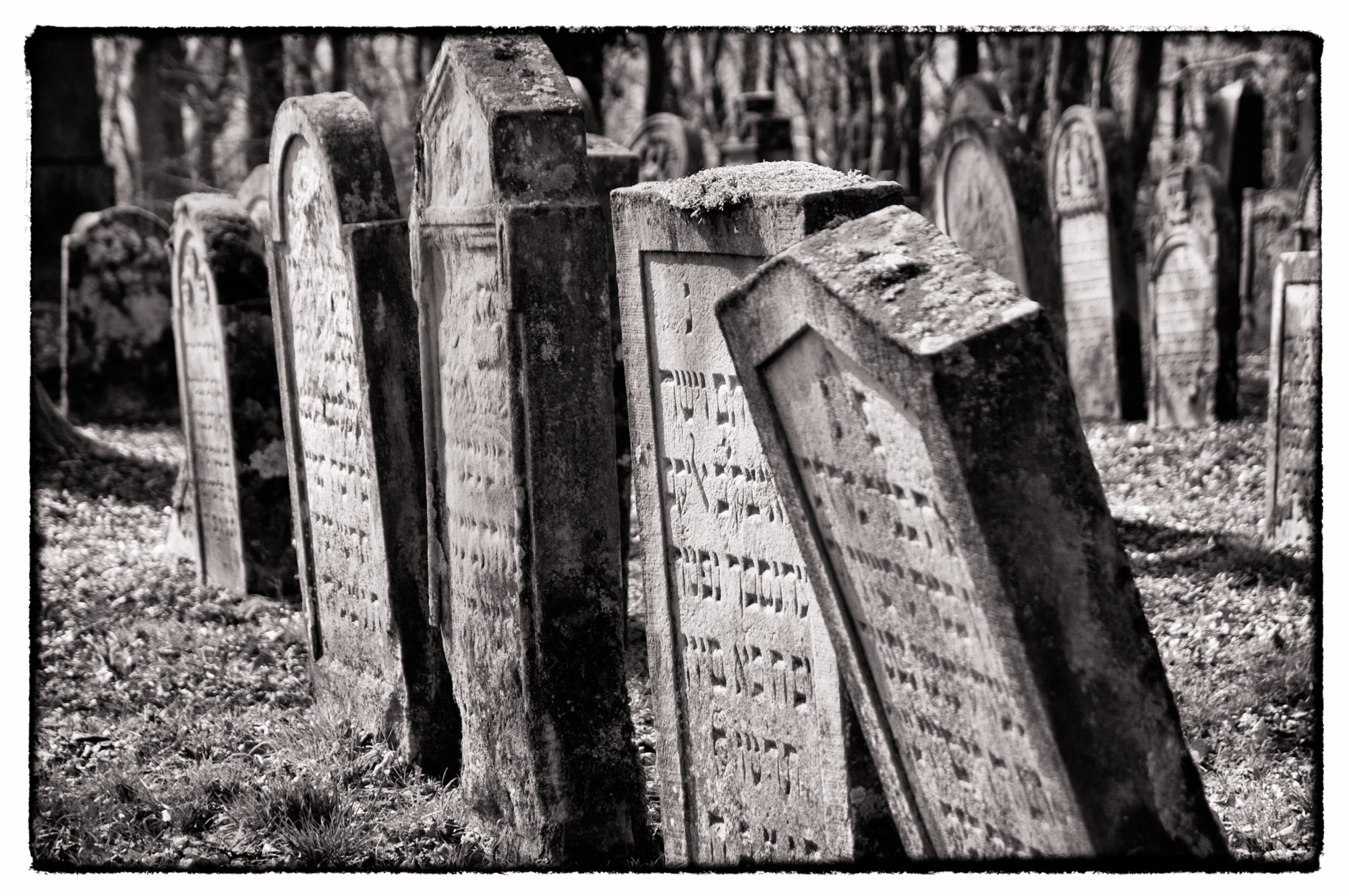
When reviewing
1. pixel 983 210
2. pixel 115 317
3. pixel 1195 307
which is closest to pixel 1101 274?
pixel 1195 307

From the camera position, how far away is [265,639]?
6410 millimetres

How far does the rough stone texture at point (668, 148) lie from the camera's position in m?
13.3

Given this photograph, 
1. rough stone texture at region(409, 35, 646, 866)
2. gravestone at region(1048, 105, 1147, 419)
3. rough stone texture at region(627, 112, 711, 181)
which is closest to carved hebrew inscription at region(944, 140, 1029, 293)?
gravestone at region(1048, 105, 1147, 419)

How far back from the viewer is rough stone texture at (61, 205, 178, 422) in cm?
1235

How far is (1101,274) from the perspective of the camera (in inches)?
416

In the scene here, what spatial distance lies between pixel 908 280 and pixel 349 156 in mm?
3014

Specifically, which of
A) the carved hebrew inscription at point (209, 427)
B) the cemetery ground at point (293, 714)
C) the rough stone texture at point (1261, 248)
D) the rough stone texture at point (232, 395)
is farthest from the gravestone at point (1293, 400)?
the rough stone texture at point (1261, 248)

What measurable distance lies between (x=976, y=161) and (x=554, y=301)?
6.57 m

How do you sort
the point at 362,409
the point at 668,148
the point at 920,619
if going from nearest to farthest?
1. the point at 920,619
2. the point at 362,409
3. the point at 668,148

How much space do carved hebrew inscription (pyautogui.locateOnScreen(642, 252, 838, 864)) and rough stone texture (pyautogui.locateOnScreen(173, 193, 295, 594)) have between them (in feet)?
12.7

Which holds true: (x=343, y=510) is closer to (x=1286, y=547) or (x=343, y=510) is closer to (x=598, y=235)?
(x=598, y=235)

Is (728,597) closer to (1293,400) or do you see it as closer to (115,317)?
(1293,400)

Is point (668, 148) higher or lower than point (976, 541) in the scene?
higher

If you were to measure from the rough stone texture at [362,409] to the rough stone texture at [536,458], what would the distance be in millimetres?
607
